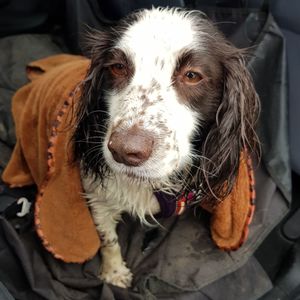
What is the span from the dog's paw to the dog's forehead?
3.45 feet

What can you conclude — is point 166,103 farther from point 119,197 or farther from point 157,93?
point 119,197

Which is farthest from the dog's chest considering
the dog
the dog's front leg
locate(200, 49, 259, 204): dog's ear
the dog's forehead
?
the dog's forehead

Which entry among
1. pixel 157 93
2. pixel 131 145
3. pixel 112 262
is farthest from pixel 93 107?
pixel 112 262

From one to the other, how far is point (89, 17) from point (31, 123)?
0.81 m

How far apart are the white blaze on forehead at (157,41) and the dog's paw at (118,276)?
102cm

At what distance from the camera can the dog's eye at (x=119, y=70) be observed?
5.21 ft

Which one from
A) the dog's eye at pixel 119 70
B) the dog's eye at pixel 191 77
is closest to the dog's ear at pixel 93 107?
the dog's eye at pixel 119 70

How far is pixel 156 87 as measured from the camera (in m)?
1.48

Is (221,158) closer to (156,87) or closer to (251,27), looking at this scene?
(156,87)

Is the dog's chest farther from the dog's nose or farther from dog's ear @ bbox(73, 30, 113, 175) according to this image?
the dog's nose

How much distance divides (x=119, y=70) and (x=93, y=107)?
0.21 m

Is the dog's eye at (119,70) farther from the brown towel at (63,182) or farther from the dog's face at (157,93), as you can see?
the brown towel at (63,182)

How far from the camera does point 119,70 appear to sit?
1.60 meters

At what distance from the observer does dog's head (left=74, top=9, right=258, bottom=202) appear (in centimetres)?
141
